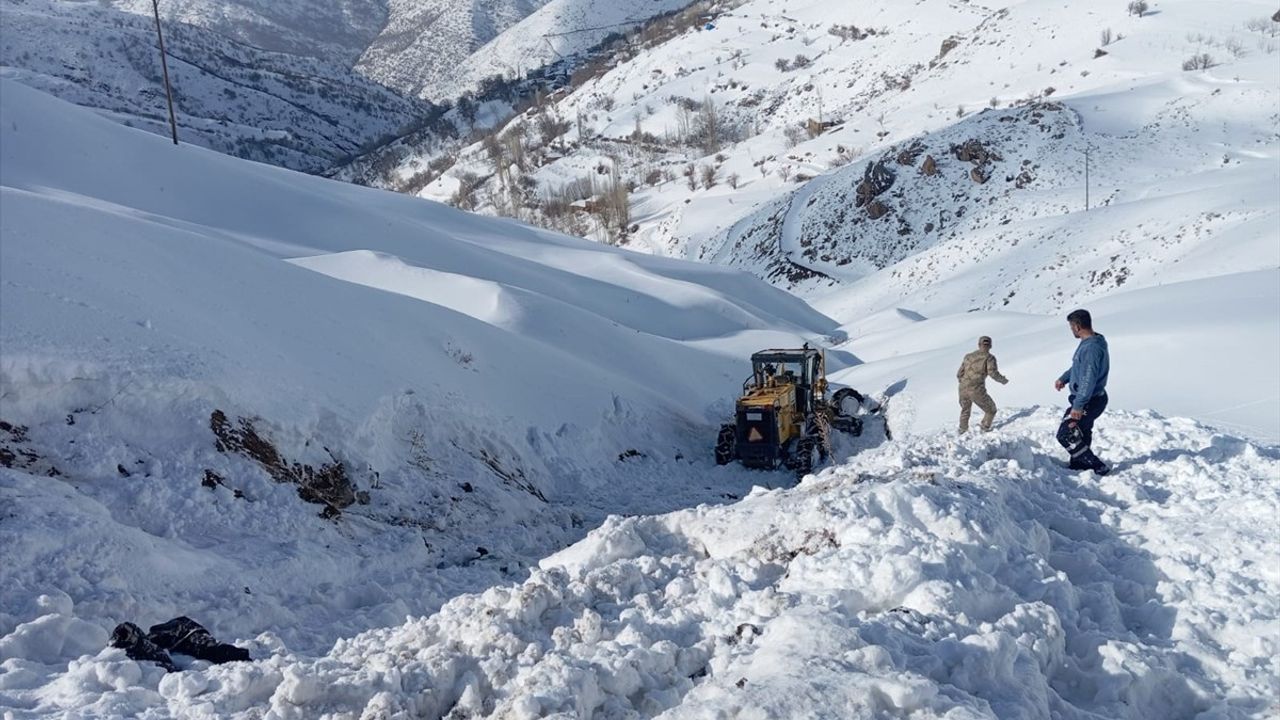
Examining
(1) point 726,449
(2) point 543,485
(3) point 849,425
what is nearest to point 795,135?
(3) point 849,425

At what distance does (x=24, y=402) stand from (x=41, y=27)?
16951 centimetres

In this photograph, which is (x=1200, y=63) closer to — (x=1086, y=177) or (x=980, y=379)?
(x=1086, y=177)

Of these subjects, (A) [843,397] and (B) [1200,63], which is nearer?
(A) [843,397]

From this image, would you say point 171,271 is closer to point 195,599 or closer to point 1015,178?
point 195,599

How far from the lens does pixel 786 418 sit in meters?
14.6

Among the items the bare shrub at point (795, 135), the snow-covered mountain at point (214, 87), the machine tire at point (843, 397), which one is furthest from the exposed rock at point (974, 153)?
the snow-covered mountain at point (214, 87)

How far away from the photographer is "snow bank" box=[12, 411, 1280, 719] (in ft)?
14.2

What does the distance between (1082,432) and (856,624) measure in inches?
190

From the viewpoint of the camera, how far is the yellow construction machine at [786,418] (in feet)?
45.8

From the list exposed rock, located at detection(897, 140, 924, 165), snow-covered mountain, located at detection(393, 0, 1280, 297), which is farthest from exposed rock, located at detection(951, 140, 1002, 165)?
exposed rock, located at detection(897, 140, 924, 165)

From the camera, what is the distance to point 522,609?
5219mm

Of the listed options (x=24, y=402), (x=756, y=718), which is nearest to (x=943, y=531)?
(x=756, y=718)

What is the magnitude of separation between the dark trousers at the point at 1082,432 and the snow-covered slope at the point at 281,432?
5388 millimetres

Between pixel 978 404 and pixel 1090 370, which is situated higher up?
pixel 1090 370
